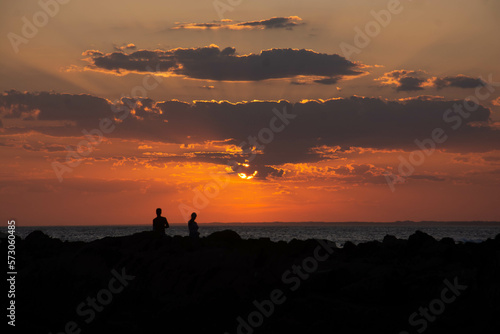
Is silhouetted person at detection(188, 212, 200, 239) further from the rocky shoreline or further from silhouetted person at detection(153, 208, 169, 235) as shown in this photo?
the rocky shoreline

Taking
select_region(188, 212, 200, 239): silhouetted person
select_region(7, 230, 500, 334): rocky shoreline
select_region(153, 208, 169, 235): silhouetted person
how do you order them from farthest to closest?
select_region(188, 212, 200, 239): silhouetted person → select_region(153, 208, 169, 235): silhouetted person → select_region(7, 230, 500, 334): rocky shoreline

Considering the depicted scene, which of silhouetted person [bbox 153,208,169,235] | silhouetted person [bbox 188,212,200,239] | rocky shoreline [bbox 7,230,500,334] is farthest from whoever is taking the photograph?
silhouetted person [bbox 188,212,200,239]

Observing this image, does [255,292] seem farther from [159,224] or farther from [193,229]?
[159,224]

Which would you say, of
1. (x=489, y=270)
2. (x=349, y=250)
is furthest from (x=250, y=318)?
(x=349, y=250)

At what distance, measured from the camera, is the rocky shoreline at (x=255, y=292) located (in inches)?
Result: 506

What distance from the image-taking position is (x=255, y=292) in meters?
15.1

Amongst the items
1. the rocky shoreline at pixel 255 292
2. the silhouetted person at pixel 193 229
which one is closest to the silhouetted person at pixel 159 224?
the silhouetted person at pixel 193 229

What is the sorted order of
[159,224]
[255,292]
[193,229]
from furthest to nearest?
[193,229] → [159,224] → [255,292]

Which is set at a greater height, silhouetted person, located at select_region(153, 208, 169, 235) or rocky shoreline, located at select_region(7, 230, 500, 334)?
silhouetted person, located at select_region(153, 208, 169, 235)

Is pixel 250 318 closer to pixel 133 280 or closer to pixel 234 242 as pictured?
pixel 133 280

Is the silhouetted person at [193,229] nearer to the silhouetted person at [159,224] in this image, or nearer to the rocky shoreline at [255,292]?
the silhouetted person at [159,224]

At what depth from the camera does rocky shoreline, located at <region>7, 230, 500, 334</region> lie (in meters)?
12.9

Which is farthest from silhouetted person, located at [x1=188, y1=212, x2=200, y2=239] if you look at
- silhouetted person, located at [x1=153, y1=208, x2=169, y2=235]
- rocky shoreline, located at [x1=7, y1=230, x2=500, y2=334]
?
rocky shoreline, located at [x1=7, y1=230, x2=500, y2=334]

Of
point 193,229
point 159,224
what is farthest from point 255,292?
point 159,224
